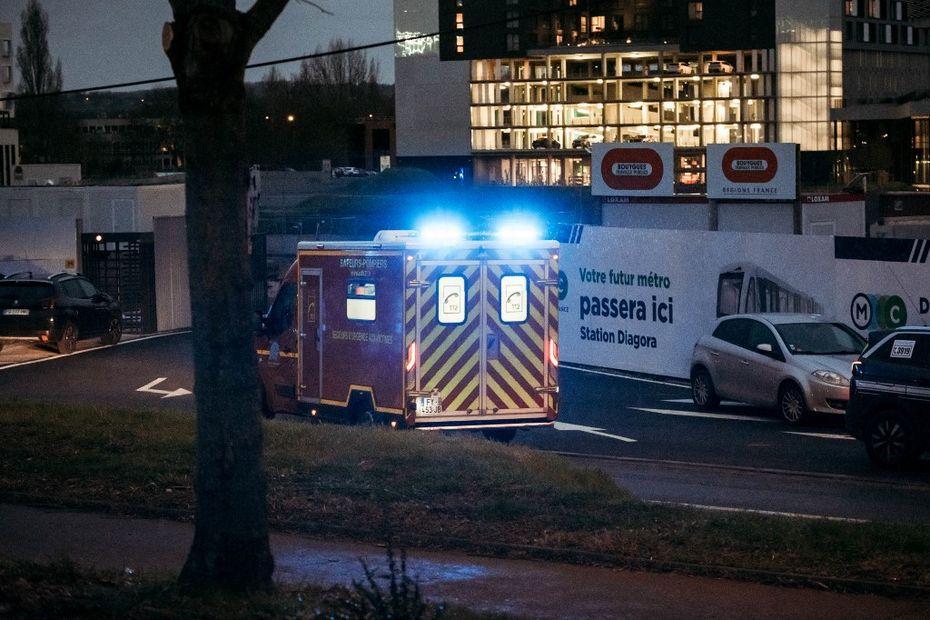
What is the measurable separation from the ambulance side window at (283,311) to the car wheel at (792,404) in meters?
7.14

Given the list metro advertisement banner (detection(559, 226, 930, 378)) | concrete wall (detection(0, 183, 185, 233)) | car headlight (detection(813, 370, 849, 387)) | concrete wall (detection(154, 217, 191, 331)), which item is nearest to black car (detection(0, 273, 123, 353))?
concrete wall (detection(154, 217, 191, 331))

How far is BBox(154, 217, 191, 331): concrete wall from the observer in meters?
33.7

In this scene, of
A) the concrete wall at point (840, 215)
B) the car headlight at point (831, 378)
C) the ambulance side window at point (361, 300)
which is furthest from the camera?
the concrete wall at point (840, 215)

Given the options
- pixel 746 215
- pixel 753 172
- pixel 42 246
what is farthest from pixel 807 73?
pixel 42 246

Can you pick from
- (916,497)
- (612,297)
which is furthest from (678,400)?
(916,497)

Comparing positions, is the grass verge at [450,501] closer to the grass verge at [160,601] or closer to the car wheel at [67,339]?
the grass verge at [160,601]

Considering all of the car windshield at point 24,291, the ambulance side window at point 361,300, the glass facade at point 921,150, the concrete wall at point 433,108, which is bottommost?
the car windshield at point 24,291

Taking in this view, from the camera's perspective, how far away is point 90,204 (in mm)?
50062

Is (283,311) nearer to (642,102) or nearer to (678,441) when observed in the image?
(678,441)

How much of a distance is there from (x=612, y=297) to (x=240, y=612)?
67.9ft

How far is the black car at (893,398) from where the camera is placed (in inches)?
572

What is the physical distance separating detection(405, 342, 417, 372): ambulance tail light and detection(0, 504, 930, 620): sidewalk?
17.5ft

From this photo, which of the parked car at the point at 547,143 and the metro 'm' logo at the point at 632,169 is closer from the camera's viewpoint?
the metro 'm' logo at the point at 632,169

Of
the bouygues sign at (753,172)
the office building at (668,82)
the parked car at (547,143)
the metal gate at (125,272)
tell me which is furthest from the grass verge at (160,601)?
the parked car at (547,143)
